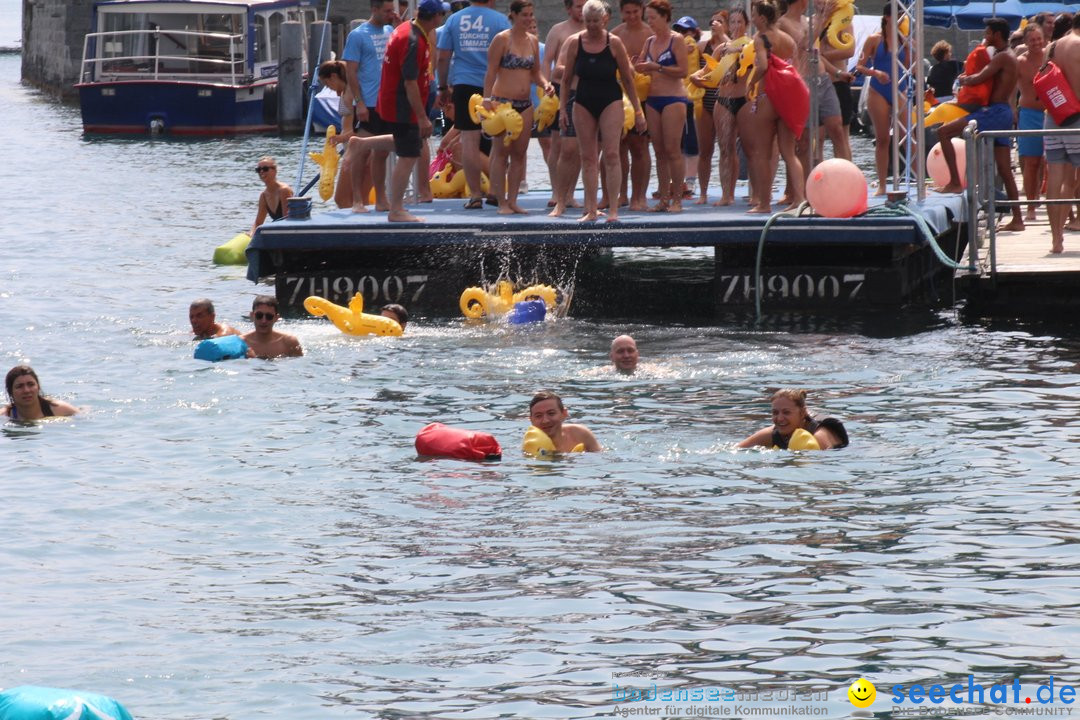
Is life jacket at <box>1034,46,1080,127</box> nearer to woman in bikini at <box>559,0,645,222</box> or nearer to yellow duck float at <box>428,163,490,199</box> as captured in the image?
woman in bikini at <box>559,0,645,222</box>

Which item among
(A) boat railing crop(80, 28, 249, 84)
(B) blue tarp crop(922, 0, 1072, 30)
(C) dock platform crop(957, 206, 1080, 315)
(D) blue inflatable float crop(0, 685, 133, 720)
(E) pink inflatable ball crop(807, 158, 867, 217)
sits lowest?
(D) blue inflatable float crop(0, 685, 133, 720)

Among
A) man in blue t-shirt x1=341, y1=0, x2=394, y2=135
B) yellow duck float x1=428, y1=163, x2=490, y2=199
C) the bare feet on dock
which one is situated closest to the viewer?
the bare feet on dock

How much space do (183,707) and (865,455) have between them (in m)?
4.97

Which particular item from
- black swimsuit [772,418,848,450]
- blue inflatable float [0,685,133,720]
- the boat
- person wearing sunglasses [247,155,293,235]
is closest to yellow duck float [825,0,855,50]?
person wearing sunglasses [247,155,293,235]

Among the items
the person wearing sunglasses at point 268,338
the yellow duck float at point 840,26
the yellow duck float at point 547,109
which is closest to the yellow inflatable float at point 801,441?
the person wearing sunglasses at point 268,338

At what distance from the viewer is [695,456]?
398 inches

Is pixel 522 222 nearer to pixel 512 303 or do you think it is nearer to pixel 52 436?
pixel 512 303

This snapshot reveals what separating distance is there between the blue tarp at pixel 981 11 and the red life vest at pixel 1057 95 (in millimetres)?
20749

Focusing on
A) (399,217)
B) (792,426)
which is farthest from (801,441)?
(399,217)

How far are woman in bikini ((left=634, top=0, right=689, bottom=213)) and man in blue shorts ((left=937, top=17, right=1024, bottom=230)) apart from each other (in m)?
3.12

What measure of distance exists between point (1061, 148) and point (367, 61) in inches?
254

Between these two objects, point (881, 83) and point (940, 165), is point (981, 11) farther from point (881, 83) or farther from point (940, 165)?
point (881, 83)

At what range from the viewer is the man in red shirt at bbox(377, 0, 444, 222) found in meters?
14.2

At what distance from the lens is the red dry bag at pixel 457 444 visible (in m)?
9.98
